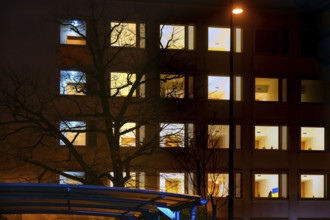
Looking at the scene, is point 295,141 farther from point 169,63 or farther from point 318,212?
point 169,63

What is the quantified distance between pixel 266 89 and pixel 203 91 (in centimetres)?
417

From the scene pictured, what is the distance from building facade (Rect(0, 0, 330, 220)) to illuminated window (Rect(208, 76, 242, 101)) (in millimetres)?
68

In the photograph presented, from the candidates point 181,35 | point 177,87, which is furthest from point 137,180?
point 181,35

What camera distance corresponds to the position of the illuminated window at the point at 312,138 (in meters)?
39.8

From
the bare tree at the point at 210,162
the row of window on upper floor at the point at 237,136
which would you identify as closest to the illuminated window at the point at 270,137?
the row of window on upper floor at the point at 237,136

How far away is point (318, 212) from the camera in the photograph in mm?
39188

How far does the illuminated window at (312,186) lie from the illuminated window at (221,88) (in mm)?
6351

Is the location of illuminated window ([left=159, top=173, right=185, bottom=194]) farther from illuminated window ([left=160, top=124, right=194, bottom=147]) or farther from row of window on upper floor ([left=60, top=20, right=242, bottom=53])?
Answer: row of window on upper floor ([left=60, top=20, right=242, bottom=53])

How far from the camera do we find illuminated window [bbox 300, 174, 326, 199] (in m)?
39.5

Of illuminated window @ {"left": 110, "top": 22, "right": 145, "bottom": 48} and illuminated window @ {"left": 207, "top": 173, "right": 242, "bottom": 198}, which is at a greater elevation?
illuminated window @ {"left": 110, "top": 22, "right": 145, "bottom": 48}

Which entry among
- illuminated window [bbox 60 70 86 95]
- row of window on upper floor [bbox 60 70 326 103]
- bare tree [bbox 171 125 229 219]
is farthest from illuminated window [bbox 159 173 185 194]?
illuminated window [bbox 60 70 86 95]

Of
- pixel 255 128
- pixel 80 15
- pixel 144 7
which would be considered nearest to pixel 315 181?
pixel 255 128

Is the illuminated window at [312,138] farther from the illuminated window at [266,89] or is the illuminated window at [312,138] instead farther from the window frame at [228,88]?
the window frame at [228,88]

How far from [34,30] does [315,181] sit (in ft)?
62.0
